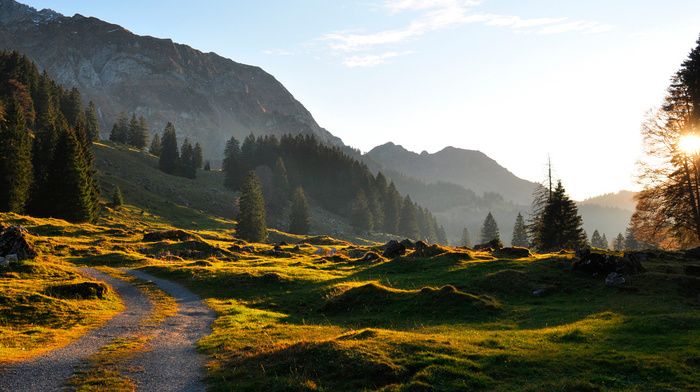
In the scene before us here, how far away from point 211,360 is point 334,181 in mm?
155671

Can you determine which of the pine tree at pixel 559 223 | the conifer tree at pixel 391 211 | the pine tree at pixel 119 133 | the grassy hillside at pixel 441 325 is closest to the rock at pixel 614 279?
the grassy hillside at pixel 441 325

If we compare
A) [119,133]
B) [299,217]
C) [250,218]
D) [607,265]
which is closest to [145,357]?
[607,265]

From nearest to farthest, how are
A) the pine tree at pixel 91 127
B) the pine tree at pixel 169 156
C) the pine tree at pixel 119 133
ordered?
1. the pine tree at pixel 91 127
2. the pine tree at pixel 169 156
3. the pine tree at pixel 119 133

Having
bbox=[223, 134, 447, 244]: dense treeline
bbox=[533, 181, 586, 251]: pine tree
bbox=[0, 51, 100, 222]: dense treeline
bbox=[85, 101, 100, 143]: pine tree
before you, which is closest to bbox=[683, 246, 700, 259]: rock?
bbox=[533, 181, 586, 251]: pine tree

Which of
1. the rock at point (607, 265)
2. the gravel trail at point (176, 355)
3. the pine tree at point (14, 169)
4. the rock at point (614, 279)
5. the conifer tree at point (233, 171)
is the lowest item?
the gravel trail at point (176, 355)

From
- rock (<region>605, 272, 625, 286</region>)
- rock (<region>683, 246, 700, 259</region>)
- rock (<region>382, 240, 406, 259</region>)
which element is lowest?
rock (<region>382, 240, 406, 259</region>)

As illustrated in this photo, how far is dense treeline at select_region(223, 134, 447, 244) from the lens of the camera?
153250 millimetres

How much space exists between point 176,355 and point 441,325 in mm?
12628

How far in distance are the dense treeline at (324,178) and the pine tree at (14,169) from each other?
84072 millimetres

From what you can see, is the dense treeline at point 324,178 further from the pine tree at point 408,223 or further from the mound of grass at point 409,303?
the mound of grass at point 409,303

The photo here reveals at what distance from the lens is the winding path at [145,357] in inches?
430

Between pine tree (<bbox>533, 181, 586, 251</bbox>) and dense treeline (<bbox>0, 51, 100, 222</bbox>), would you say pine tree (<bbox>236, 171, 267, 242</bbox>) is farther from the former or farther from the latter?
pine tree (<bbox>533, 181, 586, 251</bbox>)

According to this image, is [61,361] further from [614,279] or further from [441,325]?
[614,279]

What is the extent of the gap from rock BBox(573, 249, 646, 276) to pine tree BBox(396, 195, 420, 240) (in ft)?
424
